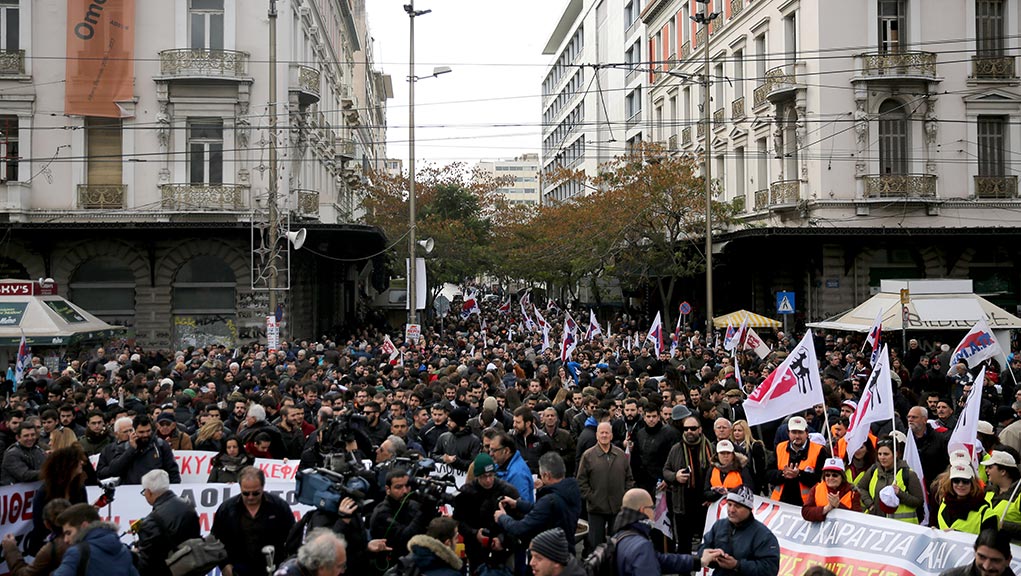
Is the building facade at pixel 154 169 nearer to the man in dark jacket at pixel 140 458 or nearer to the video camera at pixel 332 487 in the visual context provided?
the man in dark jacket at pixel 140 458

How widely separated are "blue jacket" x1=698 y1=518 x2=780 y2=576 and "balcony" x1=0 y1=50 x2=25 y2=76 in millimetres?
31645

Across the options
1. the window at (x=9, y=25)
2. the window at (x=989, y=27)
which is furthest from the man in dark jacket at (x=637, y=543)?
the window at (x=9, y=25)

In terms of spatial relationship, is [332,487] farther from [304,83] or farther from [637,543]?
[304,83]

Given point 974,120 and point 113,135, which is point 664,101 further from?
point 113,135

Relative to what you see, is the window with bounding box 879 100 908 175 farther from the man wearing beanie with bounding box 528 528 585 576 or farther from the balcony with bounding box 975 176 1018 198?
the man wearing beanie with bounding box 528 528 585 576

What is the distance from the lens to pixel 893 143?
33.2 metres

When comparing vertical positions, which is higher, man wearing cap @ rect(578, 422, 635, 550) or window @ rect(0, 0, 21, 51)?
window @ rect(0, 0, 21, 51)

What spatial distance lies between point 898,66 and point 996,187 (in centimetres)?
509

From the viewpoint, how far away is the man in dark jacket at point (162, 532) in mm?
6973

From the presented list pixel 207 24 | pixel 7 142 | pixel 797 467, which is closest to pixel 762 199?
pixel 207 24

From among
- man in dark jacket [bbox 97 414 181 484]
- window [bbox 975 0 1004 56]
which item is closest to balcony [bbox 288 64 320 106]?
window [bbox 975 0 1004 56]

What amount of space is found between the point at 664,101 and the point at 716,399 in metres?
39.6

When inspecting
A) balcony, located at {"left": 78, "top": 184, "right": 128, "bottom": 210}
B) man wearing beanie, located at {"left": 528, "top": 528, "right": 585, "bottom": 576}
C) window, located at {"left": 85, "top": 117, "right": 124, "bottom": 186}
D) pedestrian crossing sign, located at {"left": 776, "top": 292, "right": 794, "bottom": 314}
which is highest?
window, located at {"left": 85, "top": 117, "right": 124, "bottom": 186}

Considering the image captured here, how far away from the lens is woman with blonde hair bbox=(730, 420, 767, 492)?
399 inches
